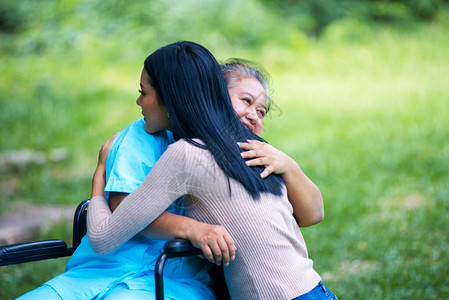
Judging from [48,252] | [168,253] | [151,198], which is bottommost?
[48,252]

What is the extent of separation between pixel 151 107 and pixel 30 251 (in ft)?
2.02

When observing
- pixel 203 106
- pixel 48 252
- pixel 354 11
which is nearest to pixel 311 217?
pixel 203 106

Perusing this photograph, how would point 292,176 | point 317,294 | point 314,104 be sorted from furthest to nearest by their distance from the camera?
point 314,104 → point 292,176 → point 317,294

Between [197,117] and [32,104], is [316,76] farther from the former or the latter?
[197,117]

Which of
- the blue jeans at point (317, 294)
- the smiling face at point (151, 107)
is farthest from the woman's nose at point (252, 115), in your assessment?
the blue jeans at point (317, 294)

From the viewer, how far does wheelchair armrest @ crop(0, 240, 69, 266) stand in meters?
1.80

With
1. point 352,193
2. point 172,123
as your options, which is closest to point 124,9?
point 352,193

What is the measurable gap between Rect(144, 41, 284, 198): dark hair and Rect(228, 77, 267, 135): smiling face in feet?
0.37

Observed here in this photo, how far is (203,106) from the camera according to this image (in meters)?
1.66

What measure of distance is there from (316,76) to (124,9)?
4.16 meters

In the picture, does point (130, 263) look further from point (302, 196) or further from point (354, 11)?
point (354, 11)

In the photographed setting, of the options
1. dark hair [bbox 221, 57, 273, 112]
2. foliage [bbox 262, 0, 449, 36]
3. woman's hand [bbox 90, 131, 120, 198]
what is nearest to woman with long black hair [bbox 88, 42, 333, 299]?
woman's hand [bbox 90, 131, 120, 198]

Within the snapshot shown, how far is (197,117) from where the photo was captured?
1.66m

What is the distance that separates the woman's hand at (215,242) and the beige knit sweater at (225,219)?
2.8 inches
